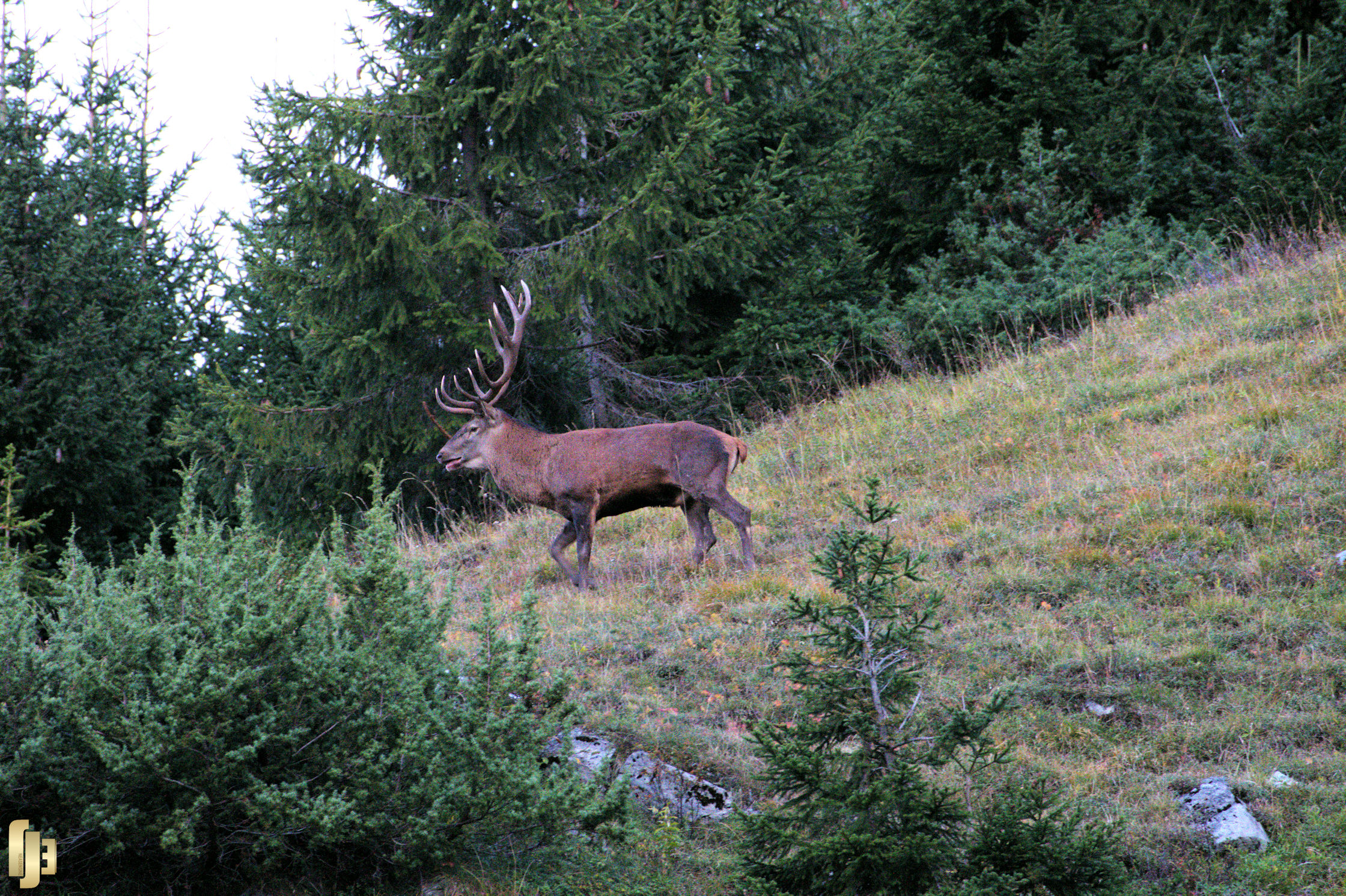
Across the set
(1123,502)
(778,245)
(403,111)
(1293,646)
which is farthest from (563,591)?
(778,245)

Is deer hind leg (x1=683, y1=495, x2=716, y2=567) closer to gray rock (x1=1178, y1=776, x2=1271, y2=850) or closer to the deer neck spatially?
the deer neck

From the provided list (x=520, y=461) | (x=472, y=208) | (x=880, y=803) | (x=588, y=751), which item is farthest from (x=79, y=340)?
(x=880, y=803)

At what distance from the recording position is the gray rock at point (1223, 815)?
15.6 feet

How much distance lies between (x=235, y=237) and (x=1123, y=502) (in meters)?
16.2

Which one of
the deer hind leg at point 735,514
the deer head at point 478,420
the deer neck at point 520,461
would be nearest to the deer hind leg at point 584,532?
the deer neck at point 520,461

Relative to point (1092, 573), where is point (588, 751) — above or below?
below

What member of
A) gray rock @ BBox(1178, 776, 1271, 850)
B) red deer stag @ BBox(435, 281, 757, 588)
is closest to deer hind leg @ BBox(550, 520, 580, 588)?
red deer stag @ BBox(435, 281, 757, 588)

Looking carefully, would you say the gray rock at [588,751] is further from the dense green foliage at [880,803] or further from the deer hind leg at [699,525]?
the deer hind leg at [699,525]

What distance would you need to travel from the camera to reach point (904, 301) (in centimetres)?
1461

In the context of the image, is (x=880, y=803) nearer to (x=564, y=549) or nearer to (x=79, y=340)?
(x=564, y=549)

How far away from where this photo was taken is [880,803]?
12.1 feet

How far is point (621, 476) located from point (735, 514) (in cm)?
97

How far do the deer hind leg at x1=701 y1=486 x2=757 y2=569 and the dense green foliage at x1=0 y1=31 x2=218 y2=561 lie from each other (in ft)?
24.6

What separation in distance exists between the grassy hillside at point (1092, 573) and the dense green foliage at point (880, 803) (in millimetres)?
928
